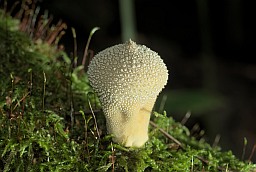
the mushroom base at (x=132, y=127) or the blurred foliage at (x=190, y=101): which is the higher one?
the mushroom base at (x=132, y=127)

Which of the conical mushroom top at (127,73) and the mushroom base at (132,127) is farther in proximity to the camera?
the mushroom base at (132,127)

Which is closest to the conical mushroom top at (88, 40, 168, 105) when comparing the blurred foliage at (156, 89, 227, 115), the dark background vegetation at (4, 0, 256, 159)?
the blurred foliage at (156, 89, 227, 115)

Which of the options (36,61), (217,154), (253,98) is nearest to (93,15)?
(253,98)

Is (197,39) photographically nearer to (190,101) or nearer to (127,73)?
(190,101)

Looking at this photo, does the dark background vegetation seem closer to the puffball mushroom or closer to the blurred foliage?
the blurred foliage

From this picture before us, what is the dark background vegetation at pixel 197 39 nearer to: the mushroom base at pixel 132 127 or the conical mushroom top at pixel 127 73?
the mushroom base at pixel 132 127

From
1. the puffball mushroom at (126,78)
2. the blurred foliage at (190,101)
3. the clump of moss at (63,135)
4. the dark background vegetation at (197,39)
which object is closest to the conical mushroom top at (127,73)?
the puffball mushroom at (126,78)

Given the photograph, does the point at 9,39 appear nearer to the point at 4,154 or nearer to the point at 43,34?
the point at 43,34

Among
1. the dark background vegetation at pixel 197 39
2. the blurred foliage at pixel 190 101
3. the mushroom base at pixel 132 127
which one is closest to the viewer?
the mushroom base at pixel 132 127
